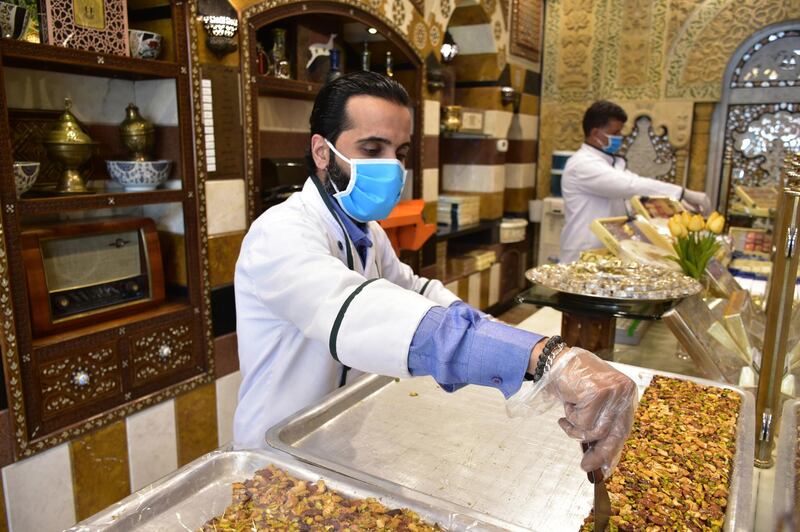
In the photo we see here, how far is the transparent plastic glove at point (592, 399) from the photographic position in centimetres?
84

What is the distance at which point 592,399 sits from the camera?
0.84m

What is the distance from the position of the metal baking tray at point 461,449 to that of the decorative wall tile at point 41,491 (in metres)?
1.49

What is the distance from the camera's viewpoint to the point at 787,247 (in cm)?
130

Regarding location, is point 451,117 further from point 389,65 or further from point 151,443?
point 151,443

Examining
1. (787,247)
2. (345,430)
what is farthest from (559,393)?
(787,247)

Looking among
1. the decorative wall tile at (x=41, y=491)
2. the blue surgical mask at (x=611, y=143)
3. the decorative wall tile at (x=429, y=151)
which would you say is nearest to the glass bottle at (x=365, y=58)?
the decorative wall tile at (x=429, y=151)

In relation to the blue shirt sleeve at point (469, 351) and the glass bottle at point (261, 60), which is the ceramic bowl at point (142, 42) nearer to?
the glass bottle at point (261, 60)

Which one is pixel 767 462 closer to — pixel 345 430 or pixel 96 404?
pixel 345 430

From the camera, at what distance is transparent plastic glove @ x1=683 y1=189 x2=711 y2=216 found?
11.8 feet

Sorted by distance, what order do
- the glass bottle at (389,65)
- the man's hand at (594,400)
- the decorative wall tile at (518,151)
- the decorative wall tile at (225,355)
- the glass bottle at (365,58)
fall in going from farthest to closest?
the decorative wall tile at (518,151) < the glass bottle at (389,65) < the glass bottle at (365,58) < the decorative wall tile at (225,355) < the man's hand at (594,400)

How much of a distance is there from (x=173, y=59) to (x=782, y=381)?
7.72 feet

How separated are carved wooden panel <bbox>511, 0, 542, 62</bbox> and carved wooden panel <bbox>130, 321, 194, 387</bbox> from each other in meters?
4.20

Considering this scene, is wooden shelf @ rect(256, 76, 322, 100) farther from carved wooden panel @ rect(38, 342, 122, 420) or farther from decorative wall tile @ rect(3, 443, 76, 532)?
decorative wall tile @ rect(3, 443, 76, 532)

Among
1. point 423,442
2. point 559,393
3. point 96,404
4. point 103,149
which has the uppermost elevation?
point 103,149
